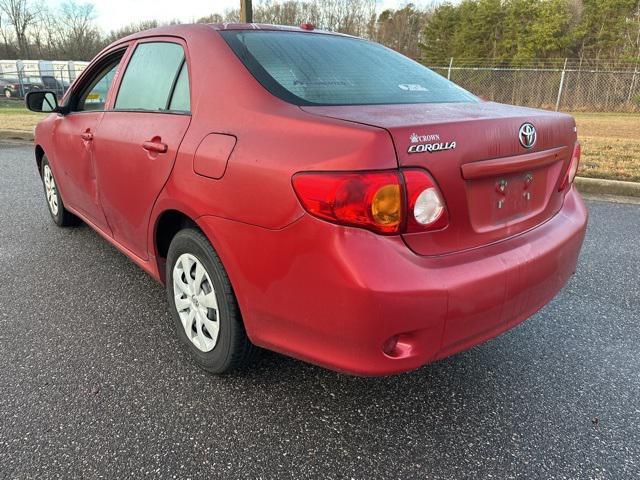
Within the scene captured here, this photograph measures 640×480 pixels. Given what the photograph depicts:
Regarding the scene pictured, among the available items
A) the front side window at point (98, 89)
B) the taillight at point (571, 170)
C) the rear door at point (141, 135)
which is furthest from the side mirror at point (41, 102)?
the taillight at point (571, 170)

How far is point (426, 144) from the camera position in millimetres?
1624

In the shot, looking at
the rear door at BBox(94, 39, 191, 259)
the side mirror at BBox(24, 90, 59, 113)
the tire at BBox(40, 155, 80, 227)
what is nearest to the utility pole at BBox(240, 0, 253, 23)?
the tire at BBox(40, 155, 80, 227)

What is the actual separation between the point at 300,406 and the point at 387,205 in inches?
40.5

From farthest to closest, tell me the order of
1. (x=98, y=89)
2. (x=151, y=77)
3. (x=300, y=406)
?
(x=98, y=89) → (x=151, y=77) → (x=300, y=406)

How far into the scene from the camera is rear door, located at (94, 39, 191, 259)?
232 centimetres

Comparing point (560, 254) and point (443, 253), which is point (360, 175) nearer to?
point (443, 253)

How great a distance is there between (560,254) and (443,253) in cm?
69

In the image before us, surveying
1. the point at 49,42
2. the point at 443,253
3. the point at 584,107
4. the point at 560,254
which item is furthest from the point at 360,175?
the point at 49,42

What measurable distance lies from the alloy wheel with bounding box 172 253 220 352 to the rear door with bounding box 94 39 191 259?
37cm

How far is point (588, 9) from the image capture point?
2822 cm

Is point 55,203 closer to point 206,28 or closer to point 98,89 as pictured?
point 98,89

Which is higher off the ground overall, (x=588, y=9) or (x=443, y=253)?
(x=588, y=9)

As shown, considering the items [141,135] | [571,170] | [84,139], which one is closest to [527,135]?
[571,170]

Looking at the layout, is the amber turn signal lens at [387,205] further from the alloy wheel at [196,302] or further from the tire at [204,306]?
the alloy wheel at [196,302]
